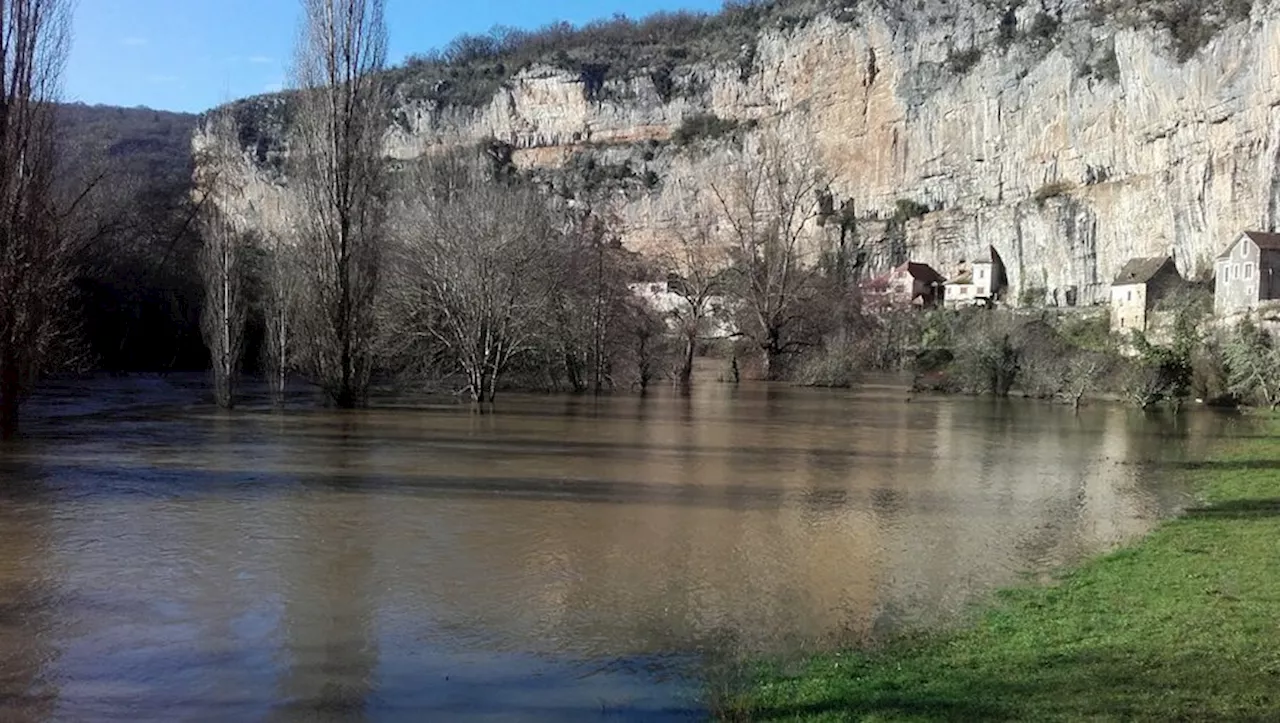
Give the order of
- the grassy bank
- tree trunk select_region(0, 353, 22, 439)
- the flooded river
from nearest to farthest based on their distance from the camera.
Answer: the grassy bank < the flooded river < tree trunk select_region(0, 353, 22, 439)

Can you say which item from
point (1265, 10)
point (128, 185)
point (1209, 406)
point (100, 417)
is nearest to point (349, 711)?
point (100, 417)

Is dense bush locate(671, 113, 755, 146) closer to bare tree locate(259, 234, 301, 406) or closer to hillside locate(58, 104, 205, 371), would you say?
hillside locate(58, 104, 205, 371)

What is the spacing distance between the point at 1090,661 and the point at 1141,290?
48.8 m

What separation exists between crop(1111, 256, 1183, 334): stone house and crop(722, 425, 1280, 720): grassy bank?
4308 cm

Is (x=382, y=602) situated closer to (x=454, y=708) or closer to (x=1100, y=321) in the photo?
(x=454, y=708)

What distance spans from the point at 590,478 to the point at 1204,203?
156ft

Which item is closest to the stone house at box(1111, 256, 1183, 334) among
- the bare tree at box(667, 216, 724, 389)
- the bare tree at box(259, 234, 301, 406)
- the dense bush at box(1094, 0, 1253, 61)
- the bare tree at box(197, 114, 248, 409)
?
the dense bush at box(1094, 0, 1253, 61)

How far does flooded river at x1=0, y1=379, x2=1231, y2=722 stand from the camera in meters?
5.91

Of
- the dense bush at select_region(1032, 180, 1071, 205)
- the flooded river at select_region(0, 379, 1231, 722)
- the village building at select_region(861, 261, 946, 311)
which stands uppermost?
the dense bush at select_region(1032, 180, 1071, 205)

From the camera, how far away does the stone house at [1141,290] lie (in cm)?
4731

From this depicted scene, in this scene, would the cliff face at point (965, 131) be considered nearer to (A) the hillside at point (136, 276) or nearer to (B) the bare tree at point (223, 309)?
(A) the hillside at point (136, 276)

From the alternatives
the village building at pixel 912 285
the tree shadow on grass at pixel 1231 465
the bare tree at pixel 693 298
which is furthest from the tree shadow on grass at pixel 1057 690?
the village building at pixel 912 285

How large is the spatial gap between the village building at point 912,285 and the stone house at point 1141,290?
42.2 feet

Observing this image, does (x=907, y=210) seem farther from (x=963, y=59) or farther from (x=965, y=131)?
(x=963, y=59)
